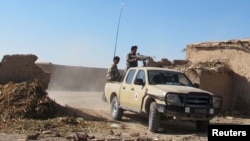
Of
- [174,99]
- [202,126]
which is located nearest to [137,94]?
[174,99]

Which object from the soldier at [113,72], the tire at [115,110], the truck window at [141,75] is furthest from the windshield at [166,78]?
the soldier at [113,72]

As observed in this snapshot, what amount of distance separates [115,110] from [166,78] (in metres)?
2.46

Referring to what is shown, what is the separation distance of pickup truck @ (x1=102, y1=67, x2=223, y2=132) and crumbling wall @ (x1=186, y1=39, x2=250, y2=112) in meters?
4.48

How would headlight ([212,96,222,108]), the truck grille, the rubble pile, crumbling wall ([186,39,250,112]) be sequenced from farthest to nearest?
1. crumbling wall ([186,39,250,112])
2. the rubble pile
3. headlight ([212,96,222,108])
4. the truck grille

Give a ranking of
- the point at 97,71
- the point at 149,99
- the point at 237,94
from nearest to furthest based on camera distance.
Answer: the point at 149,99 < the point at 237,94 < the point at 97,71

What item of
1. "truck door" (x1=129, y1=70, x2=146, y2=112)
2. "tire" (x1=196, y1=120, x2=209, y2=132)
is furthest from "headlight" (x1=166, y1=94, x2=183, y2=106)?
"tire" (x1=196, y1=120, x2=209, y2=132)

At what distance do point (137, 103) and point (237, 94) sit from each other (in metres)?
6.84

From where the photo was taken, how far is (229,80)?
17.6 m

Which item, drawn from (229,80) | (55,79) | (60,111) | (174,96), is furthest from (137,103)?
(55,79)

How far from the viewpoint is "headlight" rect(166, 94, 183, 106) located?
1088 cm

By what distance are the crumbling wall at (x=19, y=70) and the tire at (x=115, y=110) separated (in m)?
2.55

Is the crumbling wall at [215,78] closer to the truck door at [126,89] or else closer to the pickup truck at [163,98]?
the pickup truck at [163,98]

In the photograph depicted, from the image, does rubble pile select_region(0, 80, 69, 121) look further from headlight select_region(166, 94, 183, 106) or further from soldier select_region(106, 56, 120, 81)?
headlight select_region(166, 94, 183, 106)

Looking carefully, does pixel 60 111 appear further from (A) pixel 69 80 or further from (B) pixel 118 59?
(A) pixel 69 80
